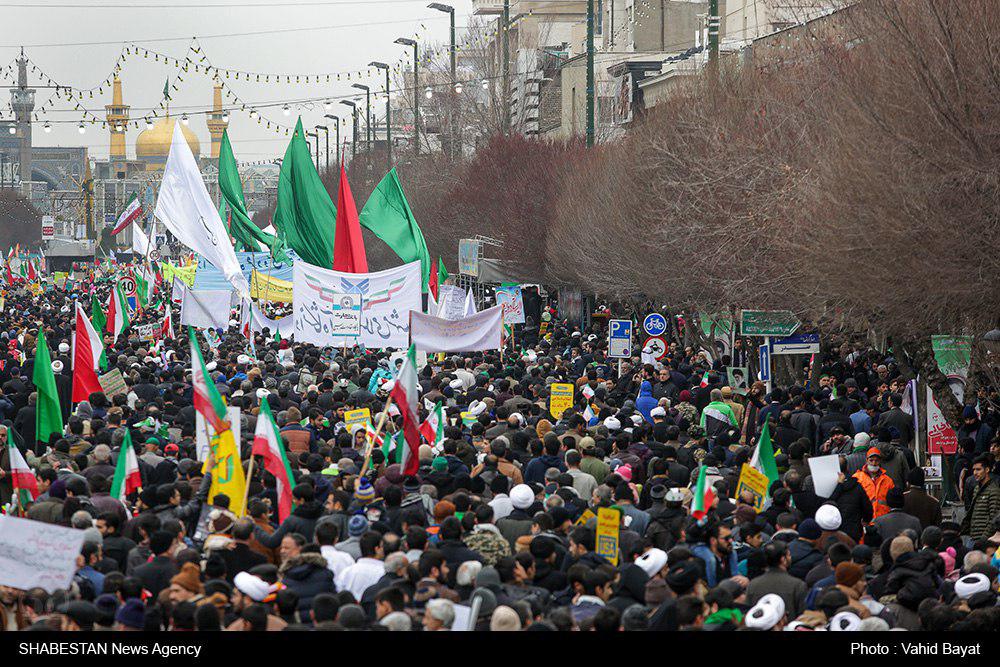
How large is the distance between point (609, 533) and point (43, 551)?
3.49m

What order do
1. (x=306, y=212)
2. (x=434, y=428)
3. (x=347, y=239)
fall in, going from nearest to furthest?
(x=434, y=428), (x=347, y=239), (x=306, y=212)

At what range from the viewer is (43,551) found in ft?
27.8

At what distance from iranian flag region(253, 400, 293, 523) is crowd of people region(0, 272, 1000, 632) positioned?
22cm

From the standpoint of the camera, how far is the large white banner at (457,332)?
67.9 feet

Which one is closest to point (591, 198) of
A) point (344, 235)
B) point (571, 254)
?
point (571, 254)

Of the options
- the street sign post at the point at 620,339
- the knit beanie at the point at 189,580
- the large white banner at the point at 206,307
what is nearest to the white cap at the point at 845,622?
the knit beanie at the point at 189,580

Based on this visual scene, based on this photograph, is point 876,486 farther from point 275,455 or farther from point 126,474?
point 126,474

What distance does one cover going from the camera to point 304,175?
29391 millimetres

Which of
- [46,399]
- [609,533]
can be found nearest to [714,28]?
[46,399]

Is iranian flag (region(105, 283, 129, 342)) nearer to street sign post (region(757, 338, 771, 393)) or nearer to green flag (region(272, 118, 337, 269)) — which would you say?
green flag (region(272, 118, 337, 269))

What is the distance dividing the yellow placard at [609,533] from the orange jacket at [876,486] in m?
3.91

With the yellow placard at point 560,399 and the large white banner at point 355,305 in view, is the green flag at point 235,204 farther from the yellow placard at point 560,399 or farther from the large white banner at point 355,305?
the yellow placard at point 560,399

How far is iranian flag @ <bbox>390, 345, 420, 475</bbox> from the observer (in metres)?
12.9
